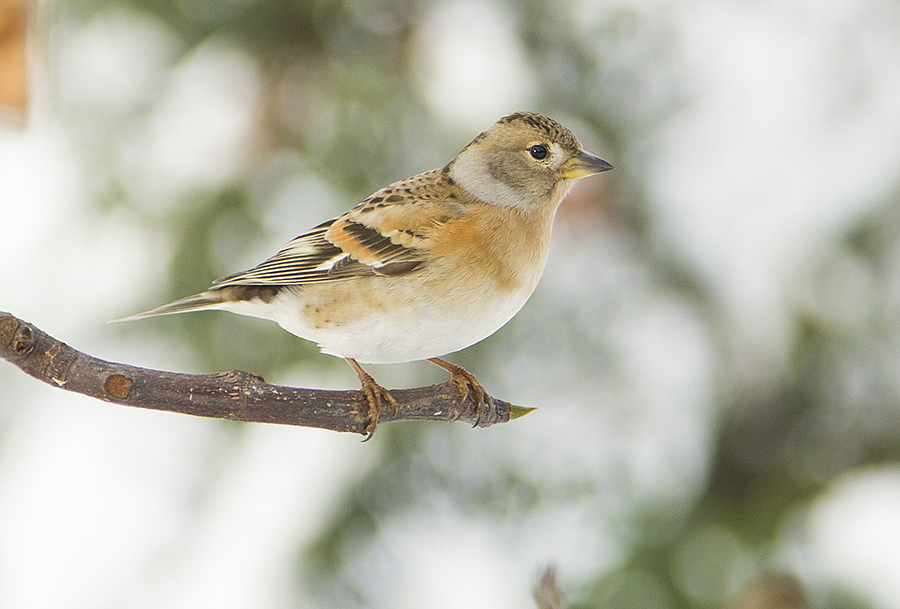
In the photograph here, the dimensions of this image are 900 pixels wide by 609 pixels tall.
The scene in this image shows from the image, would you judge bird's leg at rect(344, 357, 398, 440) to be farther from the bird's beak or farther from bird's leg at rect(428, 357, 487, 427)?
the bird's beak

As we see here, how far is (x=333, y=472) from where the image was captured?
1.56 m

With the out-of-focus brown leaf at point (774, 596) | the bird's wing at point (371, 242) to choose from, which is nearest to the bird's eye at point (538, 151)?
the bird's wing at point (371, 242)

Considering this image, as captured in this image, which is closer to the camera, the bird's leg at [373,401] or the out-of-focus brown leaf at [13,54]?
the bird's leg at [373,401]

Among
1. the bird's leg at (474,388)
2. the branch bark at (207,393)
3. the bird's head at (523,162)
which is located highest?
the bird's head at (523,162)

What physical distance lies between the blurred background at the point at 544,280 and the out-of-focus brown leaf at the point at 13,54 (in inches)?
13.1

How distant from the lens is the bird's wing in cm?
86

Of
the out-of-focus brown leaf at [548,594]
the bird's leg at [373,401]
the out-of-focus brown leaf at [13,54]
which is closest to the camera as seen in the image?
the out-of-focus brown leaf at [548,594]

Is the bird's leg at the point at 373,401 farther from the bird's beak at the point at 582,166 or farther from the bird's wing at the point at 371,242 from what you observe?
the bird's beak at the point at 582,166

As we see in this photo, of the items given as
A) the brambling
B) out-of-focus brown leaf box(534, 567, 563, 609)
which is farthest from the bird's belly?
out-of-focus brown leaf box(534, 567, 563, 609)

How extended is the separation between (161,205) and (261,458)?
1.72ft

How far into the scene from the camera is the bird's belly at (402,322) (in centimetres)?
79

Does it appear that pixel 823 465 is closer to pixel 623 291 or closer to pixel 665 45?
pixel 623 291

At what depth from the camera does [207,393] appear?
2.10 feet

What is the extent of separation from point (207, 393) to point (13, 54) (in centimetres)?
74
